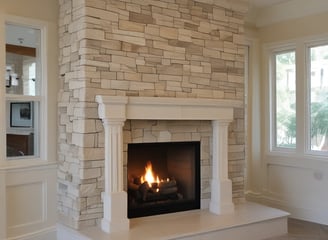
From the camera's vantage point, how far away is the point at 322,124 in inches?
193

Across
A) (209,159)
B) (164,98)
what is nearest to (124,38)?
(164,98)

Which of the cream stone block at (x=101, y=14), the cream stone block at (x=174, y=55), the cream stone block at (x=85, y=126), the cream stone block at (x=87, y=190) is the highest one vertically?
the cream stone block at (x=101, y=14)

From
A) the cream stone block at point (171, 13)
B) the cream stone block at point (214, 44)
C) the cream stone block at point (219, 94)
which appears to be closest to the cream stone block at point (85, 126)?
the cream stone block at point (171, 13)

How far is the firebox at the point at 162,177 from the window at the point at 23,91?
0.99 metres

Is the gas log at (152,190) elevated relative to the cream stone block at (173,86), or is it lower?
lower

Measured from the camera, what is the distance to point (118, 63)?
3779mm

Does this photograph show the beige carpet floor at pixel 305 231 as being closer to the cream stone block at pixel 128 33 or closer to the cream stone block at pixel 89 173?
the cream stone block at pixel 89 173

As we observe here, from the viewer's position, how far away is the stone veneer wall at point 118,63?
362 cm

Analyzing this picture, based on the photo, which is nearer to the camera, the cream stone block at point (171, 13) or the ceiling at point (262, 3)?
the cream stone block at point (171, 13)

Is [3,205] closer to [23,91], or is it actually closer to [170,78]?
[23,91]

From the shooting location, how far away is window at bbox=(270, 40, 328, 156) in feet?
16.1

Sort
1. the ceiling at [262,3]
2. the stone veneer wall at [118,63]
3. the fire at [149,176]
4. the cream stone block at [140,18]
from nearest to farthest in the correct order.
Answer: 1. the stone veneer wall at [118,63]
2. the cream stone block at [140,18]
3. the fire at [149,176]
4. the ceiling at [262,3]

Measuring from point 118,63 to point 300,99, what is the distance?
253cm

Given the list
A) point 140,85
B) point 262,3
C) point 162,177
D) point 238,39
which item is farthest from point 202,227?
point 262,3
